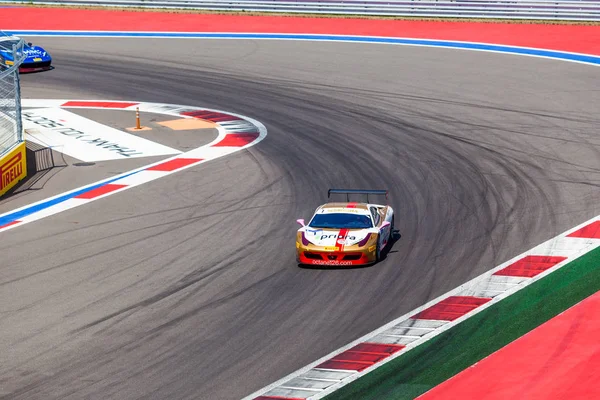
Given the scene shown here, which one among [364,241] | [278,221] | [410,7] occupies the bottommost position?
[278,221]

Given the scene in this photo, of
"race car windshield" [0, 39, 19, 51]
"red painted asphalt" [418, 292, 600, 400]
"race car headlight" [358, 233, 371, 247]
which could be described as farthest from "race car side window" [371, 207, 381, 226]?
"race car windshield" [0, 39, 19, 51]

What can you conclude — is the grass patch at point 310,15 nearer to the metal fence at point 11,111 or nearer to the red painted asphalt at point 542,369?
the metal fence at point 11,111

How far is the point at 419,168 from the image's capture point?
24.3 m

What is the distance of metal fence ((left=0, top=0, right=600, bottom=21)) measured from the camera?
143 ft

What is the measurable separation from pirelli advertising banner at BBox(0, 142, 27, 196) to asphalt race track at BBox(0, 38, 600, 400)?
2804 mm

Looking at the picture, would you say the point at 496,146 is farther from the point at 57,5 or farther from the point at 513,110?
the point at 57,5

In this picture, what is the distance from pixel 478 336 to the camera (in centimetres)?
1455

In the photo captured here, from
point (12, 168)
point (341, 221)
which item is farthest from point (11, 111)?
point (341, 221)

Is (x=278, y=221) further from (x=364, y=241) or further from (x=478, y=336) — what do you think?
(x=478, y=336)

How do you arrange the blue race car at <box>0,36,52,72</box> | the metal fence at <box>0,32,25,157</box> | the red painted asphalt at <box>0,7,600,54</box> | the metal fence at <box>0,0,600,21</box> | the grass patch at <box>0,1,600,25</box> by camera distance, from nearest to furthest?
the metal fence at <box>0,32,25,157</box>, the blue race car at <box>0,36,52,72</box>, the red painted asphalt at <box>0,7,600,54</box>, the metal fence at <box>0,0,600,21</box>, the grass patch at <box>0,1,600,25</box>

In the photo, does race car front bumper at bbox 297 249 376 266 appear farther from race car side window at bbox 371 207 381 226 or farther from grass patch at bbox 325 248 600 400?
grass patch at bbox 325 248 600 400

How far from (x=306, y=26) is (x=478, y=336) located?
3379cm

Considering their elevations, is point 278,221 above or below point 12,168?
below

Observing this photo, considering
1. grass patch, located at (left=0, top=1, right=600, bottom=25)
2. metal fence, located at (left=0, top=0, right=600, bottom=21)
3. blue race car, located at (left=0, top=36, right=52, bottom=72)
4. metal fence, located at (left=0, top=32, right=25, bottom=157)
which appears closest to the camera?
metal fence, located at (left=0, top=32, right=25, bottom=157)
